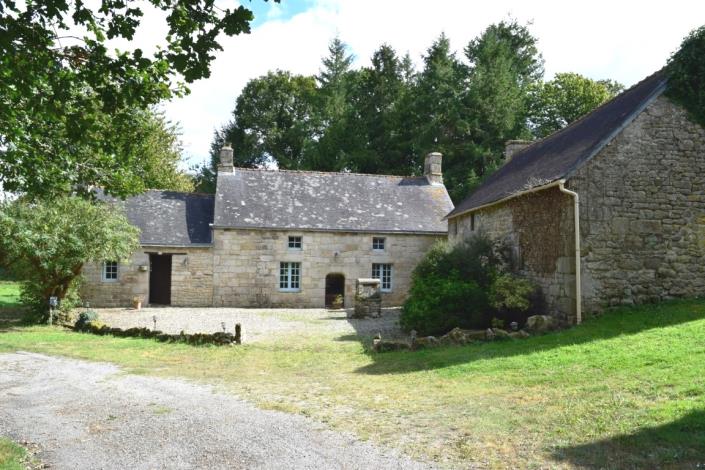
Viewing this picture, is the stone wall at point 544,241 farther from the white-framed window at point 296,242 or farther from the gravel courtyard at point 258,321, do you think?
the white-framed window at point 296,242

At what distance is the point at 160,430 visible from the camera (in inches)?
262

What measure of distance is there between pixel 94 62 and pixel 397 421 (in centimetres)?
552

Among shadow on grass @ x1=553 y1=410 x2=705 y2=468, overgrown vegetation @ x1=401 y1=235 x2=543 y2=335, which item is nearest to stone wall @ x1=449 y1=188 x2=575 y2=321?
overgrown vegetation @ x1=401 y1=235 x2=543 y2=335

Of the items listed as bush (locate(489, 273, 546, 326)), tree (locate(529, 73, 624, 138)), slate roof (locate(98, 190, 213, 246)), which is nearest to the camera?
bush (locate(489, 273, 546, 326))

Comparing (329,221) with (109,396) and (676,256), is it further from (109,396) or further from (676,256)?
(109,396)

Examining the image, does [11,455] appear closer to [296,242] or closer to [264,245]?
[264,245]

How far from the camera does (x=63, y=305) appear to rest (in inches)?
722

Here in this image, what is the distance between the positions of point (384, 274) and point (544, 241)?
12.0 m

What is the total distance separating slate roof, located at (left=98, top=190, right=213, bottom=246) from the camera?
78.7 ft

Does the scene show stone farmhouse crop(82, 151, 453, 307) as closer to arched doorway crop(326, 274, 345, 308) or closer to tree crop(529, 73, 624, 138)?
arched doorway crop(326, 274, 345, 308)

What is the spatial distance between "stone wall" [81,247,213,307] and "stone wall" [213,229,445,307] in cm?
52

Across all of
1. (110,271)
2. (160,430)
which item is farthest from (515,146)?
(160,430)

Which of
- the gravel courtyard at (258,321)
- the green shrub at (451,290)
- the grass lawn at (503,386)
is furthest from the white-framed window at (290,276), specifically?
the grass lawn at (503,386)

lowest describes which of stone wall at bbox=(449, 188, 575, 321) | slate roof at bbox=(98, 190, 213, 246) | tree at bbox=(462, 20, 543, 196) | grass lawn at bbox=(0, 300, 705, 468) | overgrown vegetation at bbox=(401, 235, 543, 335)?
grass lawn at bbox=(0, 300, 705, 468)
